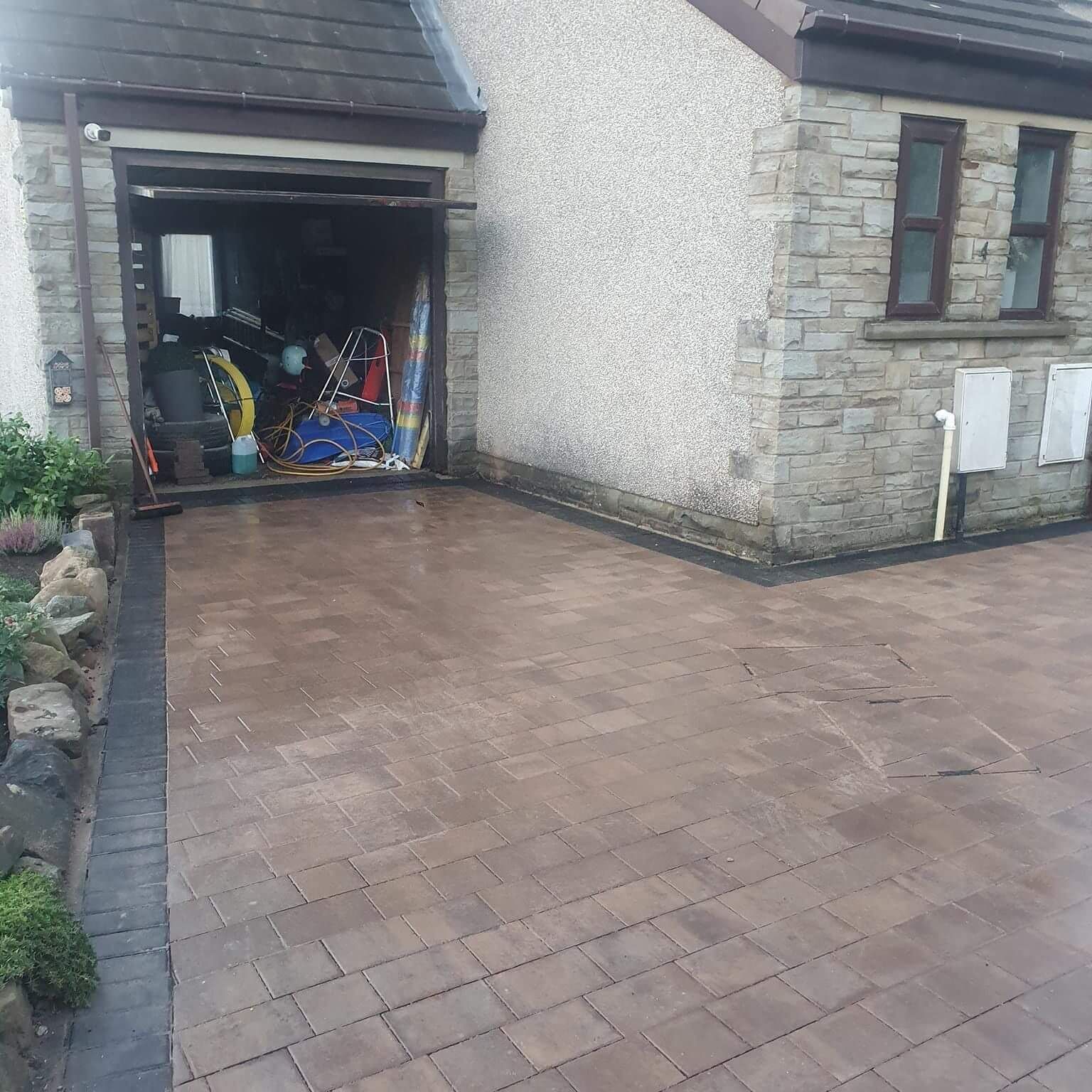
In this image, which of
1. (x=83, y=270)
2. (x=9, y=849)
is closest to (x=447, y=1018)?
(x=9, y=849)

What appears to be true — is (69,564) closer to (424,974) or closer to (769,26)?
(424,974)

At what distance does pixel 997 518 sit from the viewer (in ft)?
28.5

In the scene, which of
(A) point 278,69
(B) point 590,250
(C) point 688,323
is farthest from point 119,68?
(C) point 688,323

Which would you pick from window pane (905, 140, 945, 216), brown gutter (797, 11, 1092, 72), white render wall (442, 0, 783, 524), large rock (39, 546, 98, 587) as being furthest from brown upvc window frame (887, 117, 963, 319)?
large rock (39, 546, 98, 587)

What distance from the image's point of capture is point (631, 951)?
10.6 feet

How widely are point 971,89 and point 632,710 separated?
5.23 metres

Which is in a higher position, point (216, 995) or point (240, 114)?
point (240, 114)

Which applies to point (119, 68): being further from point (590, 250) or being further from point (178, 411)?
point (590, 250)

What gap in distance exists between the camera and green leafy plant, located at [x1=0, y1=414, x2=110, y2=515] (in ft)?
26.0

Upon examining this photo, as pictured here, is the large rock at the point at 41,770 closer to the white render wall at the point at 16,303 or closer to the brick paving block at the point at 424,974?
the brick paving block at the point at 424,974

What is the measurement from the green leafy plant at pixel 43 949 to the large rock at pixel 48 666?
6.35 feet

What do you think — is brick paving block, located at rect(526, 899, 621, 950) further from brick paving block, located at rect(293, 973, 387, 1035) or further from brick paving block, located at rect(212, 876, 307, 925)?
brick paving block, located at rect(212, 876, 307, 925)

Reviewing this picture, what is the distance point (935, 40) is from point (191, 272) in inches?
434

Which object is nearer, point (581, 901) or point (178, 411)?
point (581, 901)
